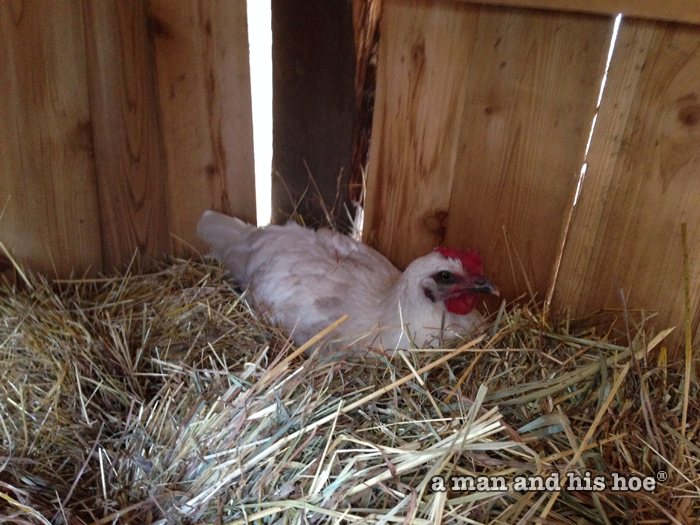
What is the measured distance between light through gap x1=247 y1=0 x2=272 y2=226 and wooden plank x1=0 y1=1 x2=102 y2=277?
92 cm

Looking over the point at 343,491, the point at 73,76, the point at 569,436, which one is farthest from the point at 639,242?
the point at 73,76

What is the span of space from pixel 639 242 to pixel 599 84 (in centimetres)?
62

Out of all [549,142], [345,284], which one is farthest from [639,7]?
[345,284]

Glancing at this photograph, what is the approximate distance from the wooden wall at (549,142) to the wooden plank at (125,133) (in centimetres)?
105

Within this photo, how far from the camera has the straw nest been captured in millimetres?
1384

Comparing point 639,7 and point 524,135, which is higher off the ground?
point 639,7

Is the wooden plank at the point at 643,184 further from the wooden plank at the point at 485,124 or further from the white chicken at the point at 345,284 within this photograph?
the white chicken at the point at 345,284

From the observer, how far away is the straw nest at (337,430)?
1.38 meters

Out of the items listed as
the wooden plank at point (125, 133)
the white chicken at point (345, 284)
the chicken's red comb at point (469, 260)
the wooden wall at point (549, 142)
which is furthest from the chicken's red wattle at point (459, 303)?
the wooden plank at point (125, 133)

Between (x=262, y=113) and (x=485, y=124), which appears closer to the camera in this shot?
(x=485, y=124)

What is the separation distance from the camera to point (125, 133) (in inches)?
95.4

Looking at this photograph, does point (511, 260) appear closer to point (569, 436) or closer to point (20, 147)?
point (569, 436)

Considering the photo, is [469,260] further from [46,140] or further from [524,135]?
[46,140]

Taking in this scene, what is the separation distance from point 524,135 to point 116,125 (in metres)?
1.76
